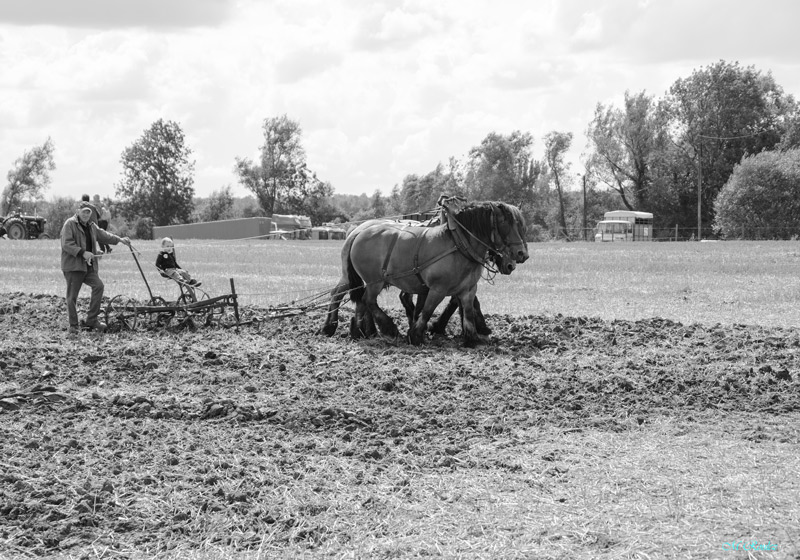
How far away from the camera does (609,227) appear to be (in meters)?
71.4

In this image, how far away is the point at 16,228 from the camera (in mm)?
51625

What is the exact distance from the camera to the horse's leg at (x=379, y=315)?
12.3 metres

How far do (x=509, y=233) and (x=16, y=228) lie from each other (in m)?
46.1

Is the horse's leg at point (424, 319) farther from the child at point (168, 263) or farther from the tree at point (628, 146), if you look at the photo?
the tree at point (628, 146)

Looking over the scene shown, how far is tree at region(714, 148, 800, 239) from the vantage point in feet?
202

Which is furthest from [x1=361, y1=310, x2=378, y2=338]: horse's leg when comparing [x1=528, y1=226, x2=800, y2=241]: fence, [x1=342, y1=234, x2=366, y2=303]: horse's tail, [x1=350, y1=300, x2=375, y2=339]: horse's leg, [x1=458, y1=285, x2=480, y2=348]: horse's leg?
[x1=528, y1=226, x2=800, y2=241]: fence

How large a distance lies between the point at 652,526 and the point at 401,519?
1479 mm

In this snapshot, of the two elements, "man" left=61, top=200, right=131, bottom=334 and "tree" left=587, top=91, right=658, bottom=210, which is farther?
"tree" left=587, top=91, right=658, bottom=210

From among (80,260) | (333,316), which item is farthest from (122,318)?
(333,316)

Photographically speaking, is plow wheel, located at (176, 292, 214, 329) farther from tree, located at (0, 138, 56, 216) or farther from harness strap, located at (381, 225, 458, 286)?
tree, located at (0, 138, 56, 216)

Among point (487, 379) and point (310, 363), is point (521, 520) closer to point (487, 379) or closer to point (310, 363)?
point (487, 379)

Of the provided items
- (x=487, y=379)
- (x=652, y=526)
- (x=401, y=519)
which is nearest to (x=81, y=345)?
(x=487, y=379)

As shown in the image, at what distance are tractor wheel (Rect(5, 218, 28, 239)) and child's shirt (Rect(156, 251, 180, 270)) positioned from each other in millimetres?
40489

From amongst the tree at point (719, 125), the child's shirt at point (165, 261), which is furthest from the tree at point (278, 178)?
the child's shirt at point (165, 261)
